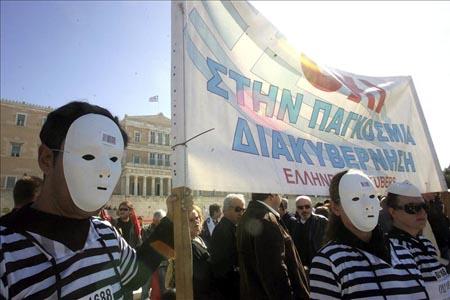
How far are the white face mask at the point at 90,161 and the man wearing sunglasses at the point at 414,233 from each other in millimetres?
2357

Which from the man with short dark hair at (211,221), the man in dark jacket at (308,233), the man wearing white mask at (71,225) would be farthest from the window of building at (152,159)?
the man wearing white mask at (71,225)

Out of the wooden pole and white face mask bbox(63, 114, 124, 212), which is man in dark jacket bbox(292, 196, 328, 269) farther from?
white face mask bbox(63, 114, 124, 212)

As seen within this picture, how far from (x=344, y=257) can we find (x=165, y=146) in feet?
220

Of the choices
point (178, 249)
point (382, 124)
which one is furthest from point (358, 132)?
point (178, 249)

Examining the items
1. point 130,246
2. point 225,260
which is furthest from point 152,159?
point 130,246

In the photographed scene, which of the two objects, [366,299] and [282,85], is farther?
[282,85]

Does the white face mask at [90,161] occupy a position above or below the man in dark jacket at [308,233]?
above

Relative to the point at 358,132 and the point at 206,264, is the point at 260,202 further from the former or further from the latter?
the point at 358,132

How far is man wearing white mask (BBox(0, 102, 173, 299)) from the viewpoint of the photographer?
1414 mm

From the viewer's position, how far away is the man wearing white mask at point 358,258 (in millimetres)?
2121

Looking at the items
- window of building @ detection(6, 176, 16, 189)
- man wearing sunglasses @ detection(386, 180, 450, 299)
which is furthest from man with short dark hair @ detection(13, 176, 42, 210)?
window of building @ detection(6, 176, 16, 189)

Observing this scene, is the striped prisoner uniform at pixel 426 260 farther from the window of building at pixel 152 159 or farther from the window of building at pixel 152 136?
the window of building at pixel 152 159

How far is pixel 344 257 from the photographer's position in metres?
2.20

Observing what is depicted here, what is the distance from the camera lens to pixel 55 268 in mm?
1470
